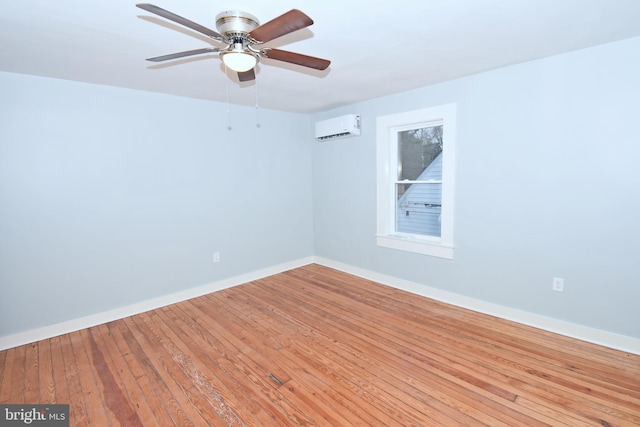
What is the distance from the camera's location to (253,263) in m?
4.15

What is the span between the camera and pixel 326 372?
2195mm

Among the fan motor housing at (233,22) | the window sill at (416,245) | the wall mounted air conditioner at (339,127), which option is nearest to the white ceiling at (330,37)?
the fan motor housing at (233,22)

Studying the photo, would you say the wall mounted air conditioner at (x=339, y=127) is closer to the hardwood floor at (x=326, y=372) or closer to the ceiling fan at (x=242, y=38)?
the ceiling fan at (x=242, y=38)

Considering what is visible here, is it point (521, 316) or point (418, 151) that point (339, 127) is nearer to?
point (418, 151)

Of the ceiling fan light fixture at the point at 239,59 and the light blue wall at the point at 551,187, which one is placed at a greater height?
A: the ceiling fan light fixture at the point at 239,59

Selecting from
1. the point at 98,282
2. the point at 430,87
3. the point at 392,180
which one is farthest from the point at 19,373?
the point at 430,87

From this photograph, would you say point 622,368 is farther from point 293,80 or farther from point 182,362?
point 293,80

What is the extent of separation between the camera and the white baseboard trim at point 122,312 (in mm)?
2662

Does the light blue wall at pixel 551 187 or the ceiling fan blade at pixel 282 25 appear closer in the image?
the ceiling fan blade at pixel 282 25

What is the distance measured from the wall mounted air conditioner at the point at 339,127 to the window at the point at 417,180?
32cm

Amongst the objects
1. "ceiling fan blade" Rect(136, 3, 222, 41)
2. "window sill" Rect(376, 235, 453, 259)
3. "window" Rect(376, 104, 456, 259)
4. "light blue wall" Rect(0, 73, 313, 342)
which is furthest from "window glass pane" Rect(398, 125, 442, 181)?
"ceiling fan blade" Rect(136, 3, 222, 41)

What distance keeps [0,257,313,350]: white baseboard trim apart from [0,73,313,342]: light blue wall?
0.20 ft

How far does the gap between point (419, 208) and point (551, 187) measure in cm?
133

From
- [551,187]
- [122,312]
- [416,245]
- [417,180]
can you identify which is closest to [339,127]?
[417,180]
